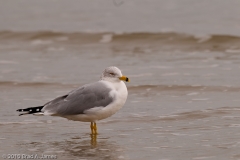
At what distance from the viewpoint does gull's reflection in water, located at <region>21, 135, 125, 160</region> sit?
23.0 ft

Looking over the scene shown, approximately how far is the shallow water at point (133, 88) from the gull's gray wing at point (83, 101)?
1.23ft


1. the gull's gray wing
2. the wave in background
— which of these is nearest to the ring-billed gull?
the gull's gray wing

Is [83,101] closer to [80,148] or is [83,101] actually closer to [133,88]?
[80,148]

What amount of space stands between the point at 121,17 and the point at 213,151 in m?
14.7

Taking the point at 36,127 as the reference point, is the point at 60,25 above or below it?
above

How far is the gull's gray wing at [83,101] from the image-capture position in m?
7.79

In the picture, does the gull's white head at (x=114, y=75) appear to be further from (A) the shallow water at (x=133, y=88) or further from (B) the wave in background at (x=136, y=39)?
(B) the wave in background at (x=136, y=39)

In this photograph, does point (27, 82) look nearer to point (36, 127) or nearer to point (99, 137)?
point (36, 127)

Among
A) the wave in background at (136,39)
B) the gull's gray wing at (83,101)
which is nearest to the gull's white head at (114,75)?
the gull's gray wing at (83,101)

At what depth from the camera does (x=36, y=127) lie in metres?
8.64

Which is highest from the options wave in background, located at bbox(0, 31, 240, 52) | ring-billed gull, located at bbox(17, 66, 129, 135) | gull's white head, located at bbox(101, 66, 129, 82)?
wave in background, located at bbox(0, 31, 240, 52)

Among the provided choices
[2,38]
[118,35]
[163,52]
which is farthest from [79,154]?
[2,38]

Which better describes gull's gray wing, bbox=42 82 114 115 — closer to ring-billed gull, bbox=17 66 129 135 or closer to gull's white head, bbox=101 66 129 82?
ring-billed gull, bbox=17 66 129 135

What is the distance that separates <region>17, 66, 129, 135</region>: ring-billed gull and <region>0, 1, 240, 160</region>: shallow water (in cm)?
32
